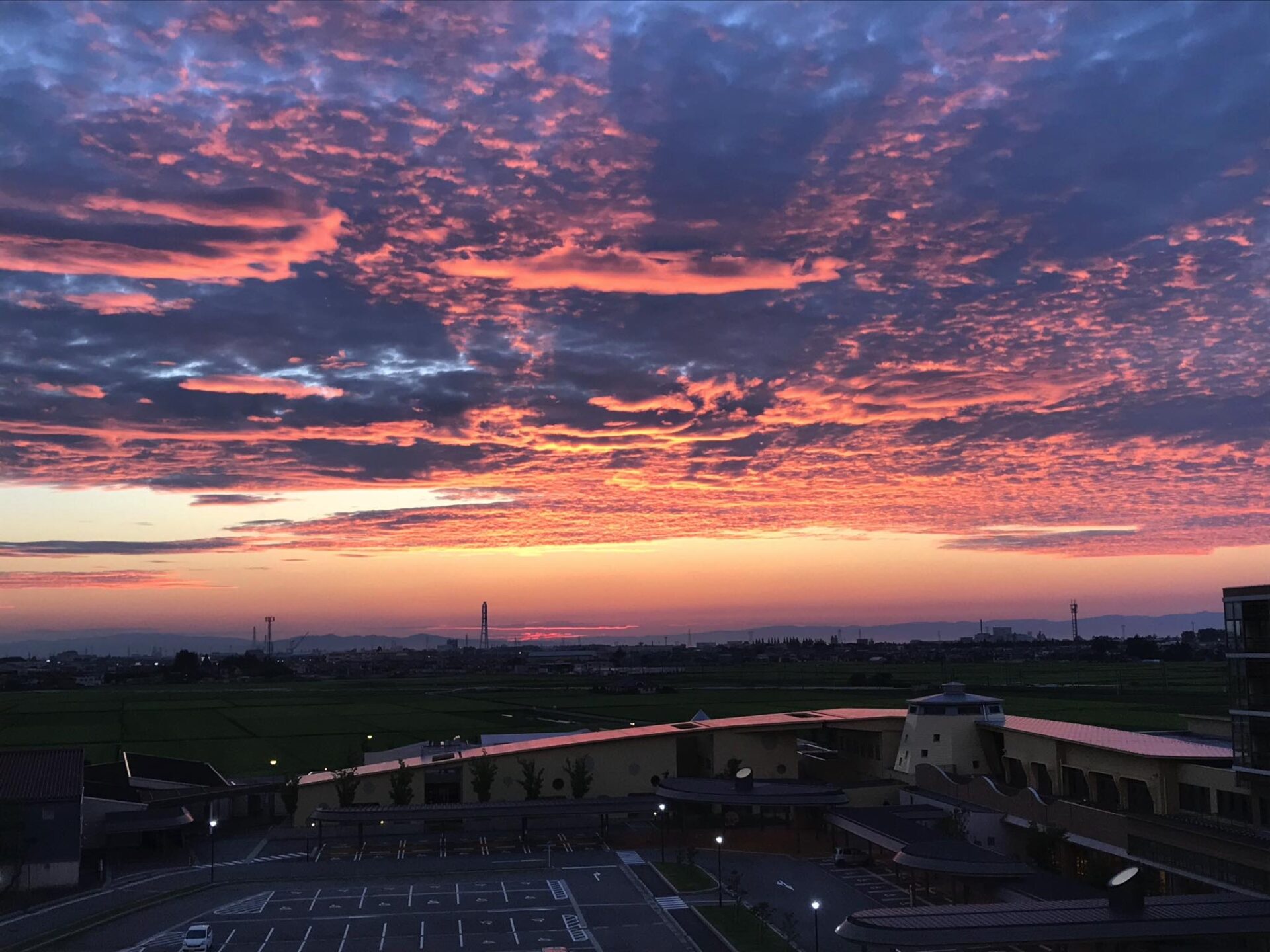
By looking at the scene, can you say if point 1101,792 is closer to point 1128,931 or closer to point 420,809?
point 1128,931

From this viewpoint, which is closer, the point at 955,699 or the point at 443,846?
the point at 443,846

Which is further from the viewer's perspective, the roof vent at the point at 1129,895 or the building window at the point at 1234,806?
the building window at the point at 1234,806

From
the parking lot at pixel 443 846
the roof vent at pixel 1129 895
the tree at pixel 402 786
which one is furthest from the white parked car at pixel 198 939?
the roof vent at pixel 1129 895

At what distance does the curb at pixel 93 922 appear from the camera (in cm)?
3778

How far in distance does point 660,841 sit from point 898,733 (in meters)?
17.6

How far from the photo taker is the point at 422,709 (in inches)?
5541

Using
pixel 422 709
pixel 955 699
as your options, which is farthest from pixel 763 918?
pixel 422 709

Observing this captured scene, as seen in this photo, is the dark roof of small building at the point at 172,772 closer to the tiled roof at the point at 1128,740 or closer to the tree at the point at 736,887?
the tree at the point at 736,887

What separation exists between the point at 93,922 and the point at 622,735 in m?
30.6

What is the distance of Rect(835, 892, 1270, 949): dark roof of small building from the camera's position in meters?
30.2

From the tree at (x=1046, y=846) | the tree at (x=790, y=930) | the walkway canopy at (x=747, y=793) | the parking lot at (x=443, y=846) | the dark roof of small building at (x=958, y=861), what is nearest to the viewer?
the tree at (x=790, y=930)

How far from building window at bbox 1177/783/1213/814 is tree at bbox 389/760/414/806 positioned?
3811 cm

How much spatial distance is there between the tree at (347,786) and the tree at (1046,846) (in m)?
34.6

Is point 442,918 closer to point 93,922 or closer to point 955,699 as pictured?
point 93,922
